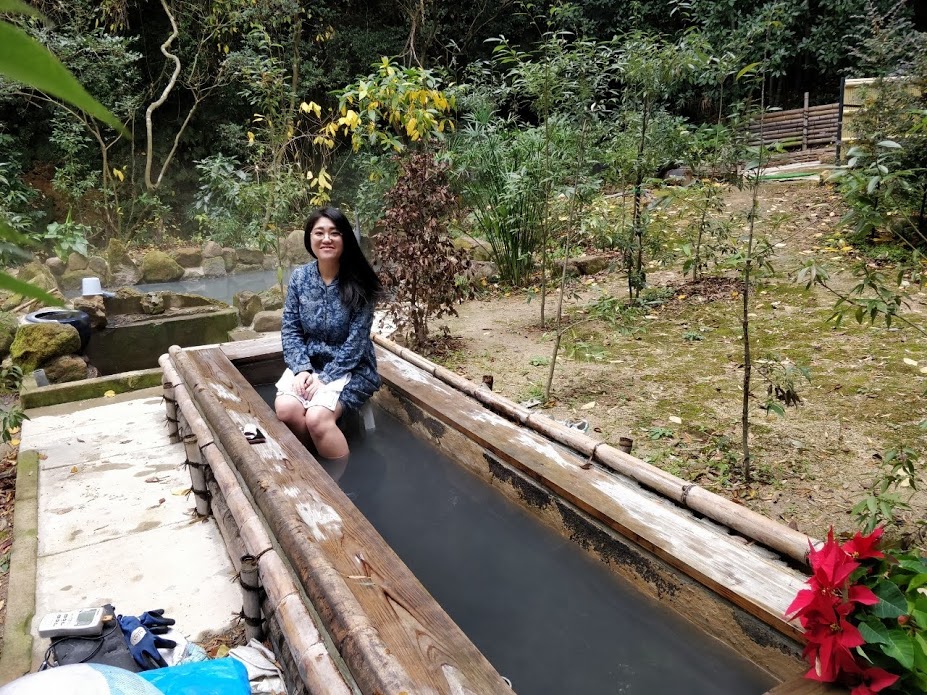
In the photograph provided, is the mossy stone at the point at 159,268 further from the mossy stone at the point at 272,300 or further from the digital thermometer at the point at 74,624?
the digital thermometer at the point at 74,624

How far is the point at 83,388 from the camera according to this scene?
4.55 meters

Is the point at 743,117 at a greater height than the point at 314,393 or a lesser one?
greater

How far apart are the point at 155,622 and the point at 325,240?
1.81 metres

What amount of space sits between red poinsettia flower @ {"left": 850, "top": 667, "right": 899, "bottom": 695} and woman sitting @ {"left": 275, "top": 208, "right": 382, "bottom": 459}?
235cm

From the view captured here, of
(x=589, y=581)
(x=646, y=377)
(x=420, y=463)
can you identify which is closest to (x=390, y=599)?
(x=589, y=581)

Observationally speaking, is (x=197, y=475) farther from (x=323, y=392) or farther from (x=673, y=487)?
(x=673, y=487)

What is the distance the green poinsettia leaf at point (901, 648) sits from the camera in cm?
133

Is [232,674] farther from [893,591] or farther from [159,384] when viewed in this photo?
[159,384]

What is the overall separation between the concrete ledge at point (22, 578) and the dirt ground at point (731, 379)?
100 inches

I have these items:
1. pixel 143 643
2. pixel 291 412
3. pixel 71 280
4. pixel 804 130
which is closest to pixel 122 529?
pixel 291 412

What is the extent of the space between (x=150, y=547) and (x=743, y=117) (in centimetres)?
321

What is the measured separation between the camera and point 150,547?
9.39 feet

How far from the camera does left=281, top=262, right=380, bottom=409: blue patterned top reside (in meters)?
3.38

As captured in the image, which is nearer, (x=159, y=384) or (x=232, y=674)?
(x=232, y=674)
